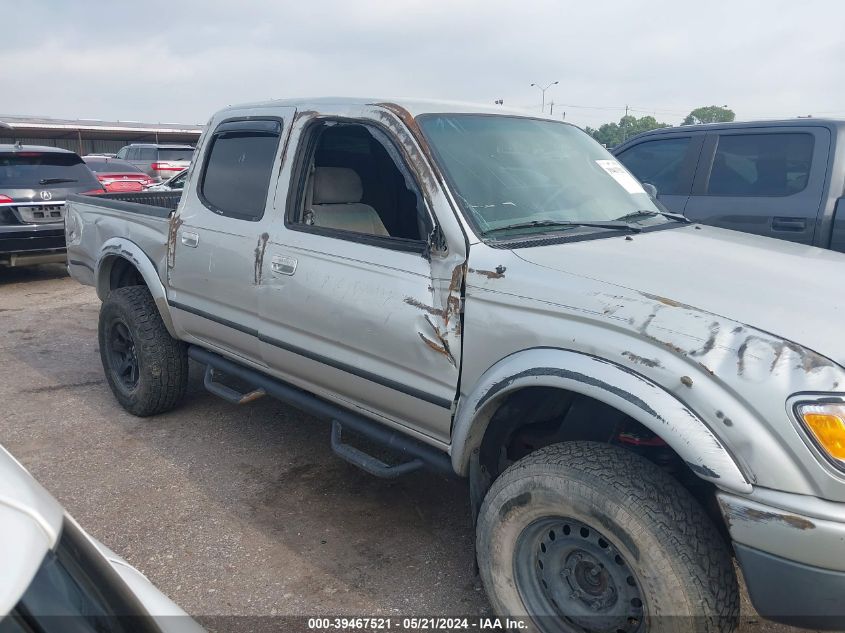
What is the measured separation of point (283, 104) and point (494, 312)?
180 cm

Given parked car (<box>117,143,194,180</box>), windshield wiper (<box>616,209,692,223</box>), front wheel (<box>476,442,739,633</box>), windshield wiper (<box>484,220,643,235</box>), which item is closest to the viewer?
front wheel (<box>476,442,739,633</box>)

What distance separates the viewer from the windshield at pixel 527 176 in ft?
9.36

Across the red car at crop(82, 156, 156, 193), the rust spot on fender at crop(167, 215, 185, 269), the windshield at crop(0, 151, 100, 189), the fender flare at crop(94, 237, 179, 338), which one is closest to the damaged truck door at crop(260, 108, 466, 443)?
the rust spot on fender at crop(167, 215, 185, 269)

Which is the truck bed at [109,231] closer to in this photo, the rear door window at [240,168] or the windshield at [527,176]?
the rear door window at [240,168]

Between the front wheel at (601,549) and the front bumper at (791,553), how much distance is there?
16cm

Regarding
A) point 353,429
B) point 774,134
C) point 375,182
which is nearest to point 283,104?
point 375,182

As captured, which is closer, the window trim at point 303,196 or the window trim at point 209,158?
the window trim at point 303,196

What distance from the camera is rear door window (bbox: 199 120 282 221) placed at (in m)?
3.58

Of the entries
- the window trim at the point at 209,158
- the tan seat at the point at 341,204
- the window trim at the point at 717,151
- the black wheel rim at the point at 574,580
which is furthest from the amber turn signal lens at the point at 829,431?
the window trim at the point at 717,151

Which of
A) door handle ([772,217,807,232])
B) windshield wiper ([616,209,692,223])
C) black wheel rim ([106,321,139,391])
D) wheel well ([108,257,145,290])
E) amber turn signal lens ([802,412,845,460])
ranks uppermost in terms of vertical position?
windshield wiper ([616,209,692,223])

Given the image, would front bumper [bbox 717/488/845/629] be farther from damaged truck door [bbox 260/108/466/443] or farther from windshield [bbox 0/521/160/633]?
windshield [bbox 0/521/160/633]

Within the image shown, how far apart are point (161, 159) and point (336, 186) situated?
18487 mm

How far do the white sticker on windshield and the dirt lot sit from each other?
1.76 m

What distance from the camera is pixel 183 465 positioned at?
3.95m
